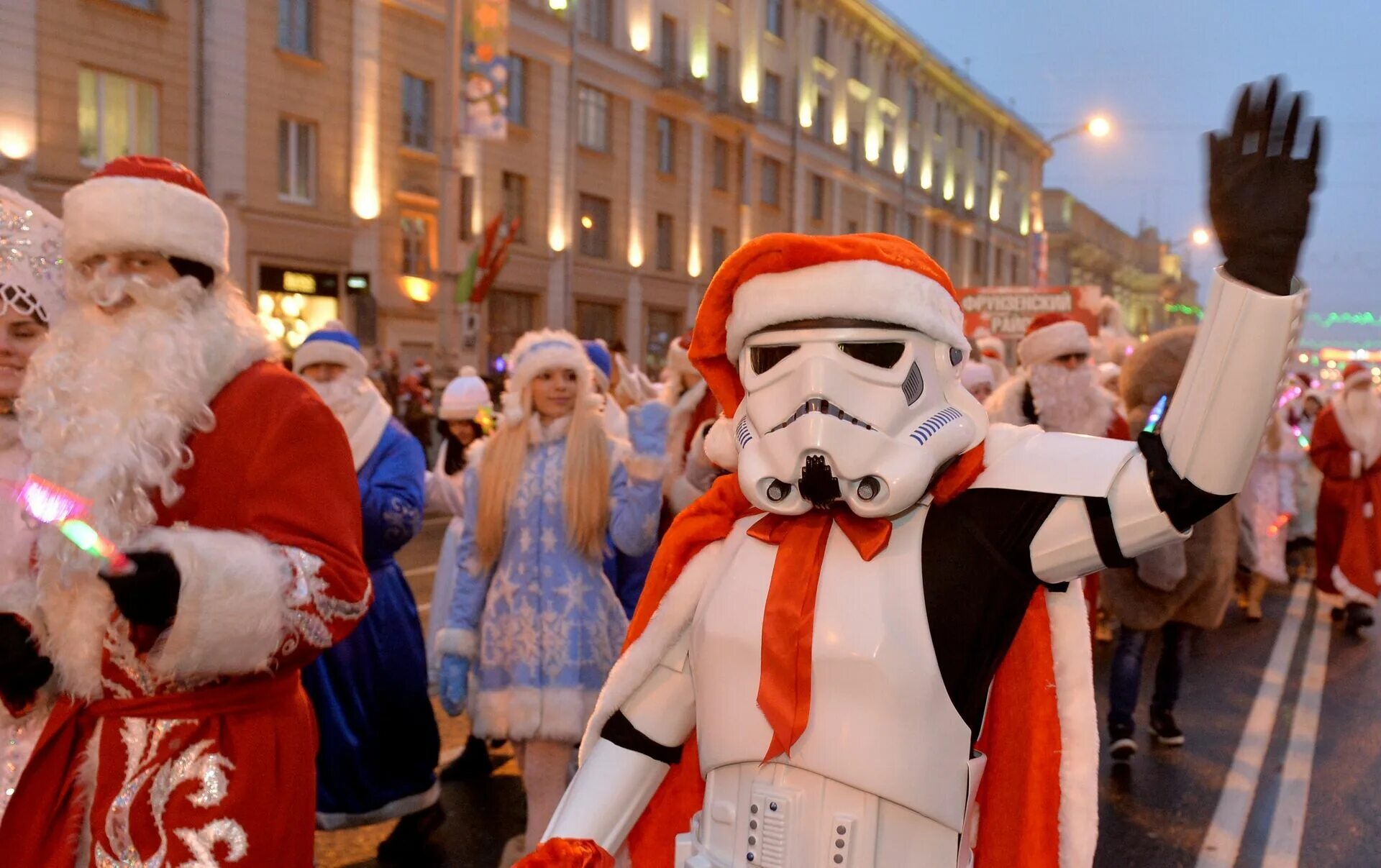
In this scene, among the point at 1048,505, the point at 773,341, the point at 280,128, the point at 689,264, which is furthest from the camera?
the point at 689,264

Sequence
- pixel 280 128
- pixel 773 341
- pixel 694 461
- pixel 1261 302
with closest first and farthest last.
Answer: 1. pixel 1261 302
2. pixel 773 341
3. pixel 694 461
4. pixel 280 128

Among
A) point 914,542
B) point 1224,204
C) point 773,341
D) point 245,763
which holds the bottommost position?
point 245,763

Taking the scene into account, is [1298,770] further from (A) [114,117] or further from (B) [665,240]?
(B) [665,240]

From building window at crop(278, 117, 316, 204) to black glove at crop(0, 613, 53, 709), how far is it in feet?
59.1

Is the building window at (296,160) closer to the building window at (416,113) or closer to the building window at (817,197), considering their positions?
the building window at (416,113)

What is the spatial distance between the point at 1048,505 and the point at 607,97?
27.3 meters

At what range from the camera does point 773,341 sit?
206 cm

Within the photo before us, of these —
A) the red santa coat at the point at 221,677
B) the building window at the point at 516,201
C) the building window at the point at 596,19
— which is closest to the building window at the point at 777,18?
the building window at the point at 596,19

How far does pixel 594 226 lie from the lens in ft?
90.8

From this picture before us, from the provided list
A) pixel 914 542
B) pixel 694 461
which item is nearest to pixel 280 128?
pixel 694 461

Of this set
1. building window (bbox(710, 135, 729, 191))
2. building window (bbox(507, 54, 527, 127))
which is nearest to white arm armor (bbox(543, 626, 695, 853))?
building window (bbox(507, 54, 527, 127))

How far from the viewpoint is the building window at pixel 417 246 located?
21.4m

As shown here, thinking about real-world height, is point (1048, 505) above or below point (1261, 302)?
below

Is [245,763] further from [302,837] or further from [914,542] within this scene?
[914,542]
